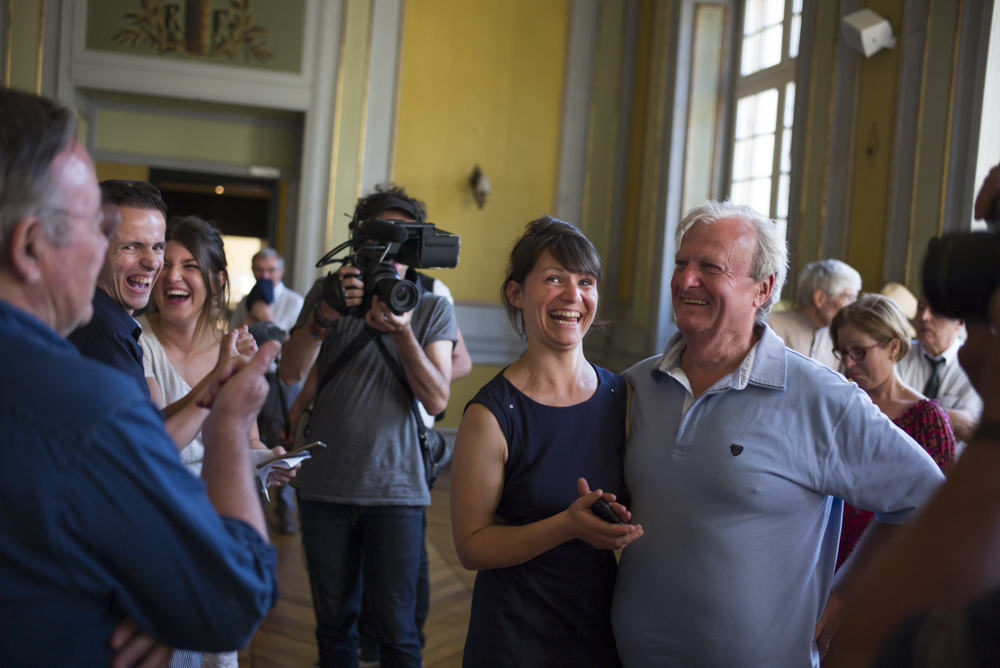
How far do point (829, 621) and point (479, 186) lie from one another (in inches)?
199

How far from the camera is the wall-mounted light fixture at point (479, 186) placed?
605 centimetres

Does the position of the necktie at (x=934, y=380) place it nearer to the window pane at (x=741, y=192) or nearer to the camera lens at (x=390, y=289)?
the camera lens at (x=390, y=289)

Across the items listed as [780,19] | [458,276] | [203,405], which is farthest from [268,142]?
[203,405]

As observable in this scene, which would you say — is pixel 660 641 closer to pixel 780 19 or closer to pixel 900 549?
pixel 900 549

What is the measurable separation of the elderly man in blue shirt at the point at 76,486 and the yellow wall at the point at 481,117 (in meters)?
5.30

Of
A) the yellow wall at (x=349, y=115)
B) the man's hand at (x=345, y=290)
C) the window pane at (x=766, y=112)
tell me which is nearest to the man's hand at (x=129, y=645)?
the man's hand at (x=345, y=290)

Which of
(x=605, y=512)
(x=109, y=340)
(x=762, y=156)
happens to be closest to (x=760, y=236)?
(x=605, y=512)

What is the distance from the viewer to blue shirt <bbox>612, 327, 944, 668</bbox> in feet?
4.20

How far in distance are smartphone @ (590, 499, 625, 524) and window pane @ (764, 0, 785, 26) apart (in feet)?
15.7

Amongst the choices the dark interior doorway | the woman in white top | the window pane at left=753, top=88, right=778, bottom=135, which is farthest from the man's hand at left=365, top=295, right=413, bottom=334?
the dark interior doorway

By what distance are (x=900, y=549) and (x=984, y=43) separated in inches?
139

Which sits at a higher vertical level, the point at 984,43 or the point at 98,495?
the point at 984,43

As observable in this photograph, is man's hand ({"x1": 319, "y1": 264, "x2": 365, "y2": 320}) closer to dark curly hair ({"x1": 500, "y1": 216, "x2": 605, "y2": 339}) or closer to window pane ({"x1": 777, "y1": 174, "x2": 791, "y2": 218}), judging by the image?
dark curly hair ({"x1": 500, "y1": 216, "x2": 605, "y2": 339})

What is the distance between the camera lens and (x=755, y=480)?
1286 millimetres
